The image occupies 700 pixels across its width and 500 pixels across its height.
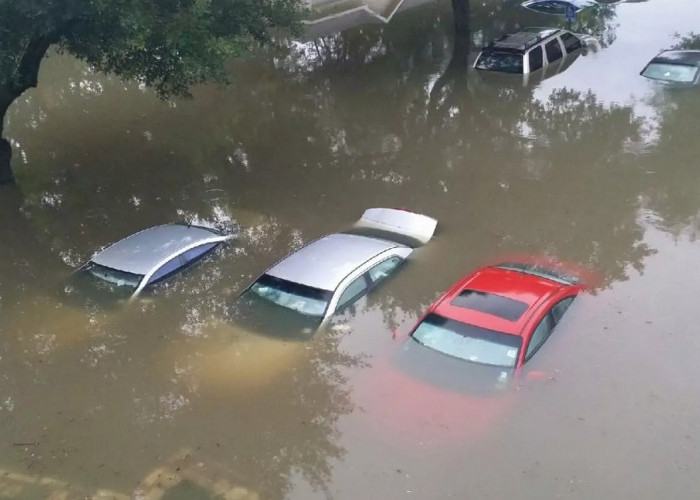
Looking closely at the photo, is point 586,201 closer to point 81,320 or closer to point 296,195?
point 296,195

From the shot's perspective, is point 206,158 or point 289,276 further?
point 206,158

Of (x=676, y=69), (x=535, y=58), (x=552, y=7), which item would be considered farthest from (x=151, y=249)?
(x=552, y=7)

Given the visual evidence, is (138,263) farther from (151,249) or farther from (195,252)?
(195,252)

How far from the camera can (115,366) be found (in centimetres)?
974

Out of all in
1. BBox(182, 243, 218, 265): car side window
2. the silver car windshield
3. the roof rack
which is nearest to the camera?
the silver car windshield

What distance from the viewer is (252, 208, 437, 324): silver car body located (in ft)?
32.8

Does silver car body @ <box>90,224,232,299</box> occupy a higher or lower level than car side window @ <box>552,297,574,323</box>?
higher

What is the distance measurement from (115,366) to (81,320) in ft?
4.47

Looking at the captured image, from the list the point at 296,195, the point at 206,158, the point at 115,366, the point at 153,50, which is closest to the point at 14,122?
the point at 206,158

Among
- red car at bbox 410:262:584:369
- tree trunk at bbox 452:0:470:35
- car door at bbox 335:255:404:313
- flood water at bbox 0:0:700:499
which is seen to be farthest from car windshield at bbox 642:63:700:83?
car door at bbox 335:255:404:313

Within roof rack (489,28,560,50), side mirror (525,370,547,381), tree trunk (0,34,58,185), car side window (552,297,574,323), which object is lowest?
side mirror (525,370,547,381)

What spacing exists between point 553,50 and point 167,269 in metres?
13.7

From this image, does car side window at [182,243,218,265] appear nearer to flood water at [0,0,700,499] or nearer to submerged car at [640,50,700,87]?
flood water at [0,0,700,499]

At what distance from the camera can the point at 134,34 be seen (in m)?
11.4
